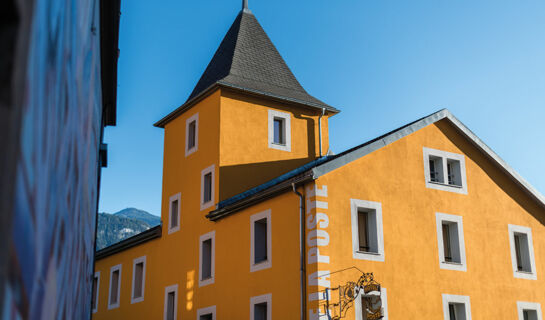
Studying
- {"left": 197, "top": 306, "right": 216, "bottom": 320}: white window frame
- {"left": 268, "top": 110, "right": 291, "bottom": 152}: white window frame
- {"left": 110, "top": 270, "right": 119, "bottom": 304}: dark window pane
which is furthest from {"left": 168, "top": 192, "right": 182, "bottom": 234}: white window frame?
{"left": 110, "top": 270, "right": 119, "bottom": 304}: dark window pane

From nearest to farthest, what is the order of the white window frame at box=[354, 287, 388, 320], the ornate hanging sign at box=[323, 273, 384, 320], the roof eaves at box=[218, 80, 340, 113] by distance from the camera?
the ornate hanging sign at box=[323, 273, 384, 320] < the white window frame at box=[354, 287, 388, 320] < the roof eaves at box=[218, 80, 340, 113]

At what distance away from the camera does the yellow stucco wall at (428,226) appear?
68.3 feet

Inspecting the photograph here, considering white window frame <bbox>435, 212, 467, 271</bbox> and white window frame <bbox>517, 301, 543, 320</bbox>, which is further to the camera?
white window frame <bbox>517, 301, 543, 320</bbox>

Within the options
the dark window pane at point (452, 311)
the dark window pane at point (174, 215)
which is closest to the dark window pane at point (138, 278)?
the dark window pane at point (174, 215)

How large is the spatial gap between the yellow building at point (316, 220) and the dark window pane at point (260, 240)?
1.7 inches

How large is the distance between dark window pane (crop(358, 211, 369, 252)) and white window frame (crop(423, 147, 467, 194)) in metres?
2.69

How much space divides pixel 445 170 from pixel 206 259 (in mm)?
9416

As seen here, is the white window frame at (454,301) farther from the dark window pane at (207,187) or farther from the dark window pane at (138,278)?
the dark window pane at (138,278)

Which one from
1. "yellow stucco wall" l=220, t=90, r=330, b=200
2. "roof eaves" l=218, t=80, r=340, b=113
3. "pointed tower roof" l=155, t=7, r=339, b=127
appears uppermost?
"pointed tower roof" l=155, t=7, r=339, b=127

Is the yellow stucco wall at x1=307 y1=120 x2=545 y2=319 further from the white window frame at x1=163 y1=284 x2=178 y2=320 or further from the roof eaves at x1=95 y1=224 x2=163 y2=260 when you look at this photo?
the roof eaves at x1=95 y1=224 x2=163 y2=260

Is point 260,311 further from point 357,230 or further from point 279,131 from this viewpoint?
point 279,131

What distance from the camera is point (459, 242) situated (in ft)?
74.3

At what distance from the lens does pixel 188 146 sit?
29.6 m

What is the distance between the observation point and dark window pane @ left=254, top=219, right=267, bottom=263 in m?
22.7
